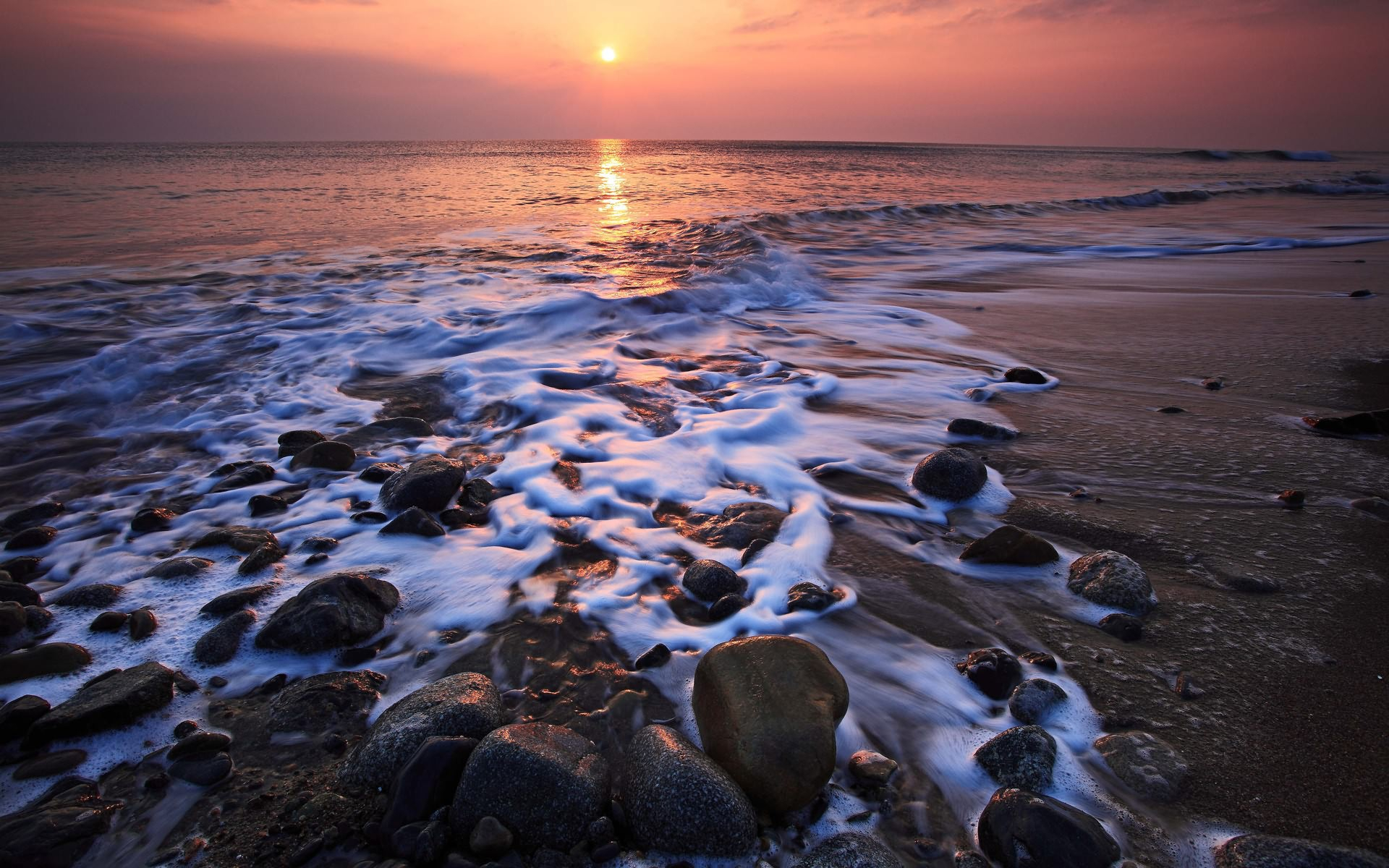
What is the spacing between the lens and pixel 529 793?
1691mm

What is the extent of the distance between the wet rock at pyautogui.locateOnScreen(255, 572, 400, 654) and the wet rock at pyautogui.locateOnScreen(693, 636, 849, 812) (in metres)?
1.27

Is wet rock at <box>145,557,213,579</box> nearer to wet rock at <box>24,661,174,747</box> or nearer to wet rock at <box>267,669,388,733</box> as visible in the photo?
wet rock at <box>24,661,174,747</box>

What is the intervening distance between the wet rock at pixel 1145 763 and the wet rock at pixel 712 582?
4.14 feet

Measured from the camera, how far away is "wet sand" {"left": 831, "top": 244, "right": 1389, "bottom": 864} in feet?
6.16

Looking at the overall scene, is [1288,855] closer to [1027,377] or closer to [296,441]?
[1027,377]

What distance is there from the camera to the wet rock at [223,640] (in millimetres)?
2338

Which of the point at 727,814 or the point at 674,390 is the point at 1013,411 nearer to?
the point at 674,390

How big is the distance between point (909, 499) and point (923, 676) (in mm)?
1287

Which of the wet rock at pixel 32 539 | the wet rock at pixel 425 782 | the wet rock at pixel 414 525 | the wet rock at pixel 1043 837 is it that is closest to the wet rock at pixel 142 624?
Result: the wet rock at pixel 414 525

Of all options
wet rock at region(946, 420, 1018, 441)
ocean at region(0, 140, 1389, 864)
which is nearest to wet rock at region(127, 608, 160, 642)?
ocean at region(0, 140, 1389, 864)

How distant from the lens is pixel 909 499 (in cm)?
343

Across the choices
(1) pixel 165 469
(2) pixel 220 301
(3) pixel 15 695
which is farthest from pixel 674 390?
(2) pixel 220 301

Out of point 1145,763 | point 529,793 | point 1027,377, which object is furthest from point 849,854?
point 1027,377

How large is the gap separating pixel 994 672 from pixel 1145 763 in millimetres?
438
